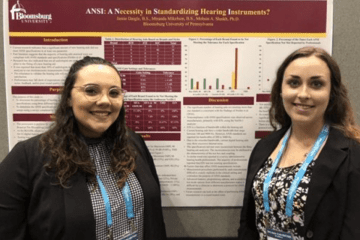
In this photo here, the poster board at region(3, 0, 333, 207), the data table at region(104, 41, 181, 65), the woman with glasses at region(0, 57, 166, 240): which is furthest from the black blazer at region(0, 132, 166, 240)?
the data table at region(104, 41, 181, 65)

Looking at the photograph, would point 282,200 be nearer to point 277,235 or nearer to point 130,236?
point 277,235

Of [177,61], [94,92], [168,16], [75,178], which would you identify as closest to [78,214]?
[75,178]

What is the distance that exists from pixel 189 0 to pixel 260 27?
1.32 feet

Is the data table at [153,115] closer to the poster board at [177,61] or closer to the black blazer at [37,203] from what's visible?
the poster board at [177,61]

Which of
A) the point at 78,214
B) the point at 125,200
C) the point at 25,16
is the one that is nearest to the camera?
the point at 78,214

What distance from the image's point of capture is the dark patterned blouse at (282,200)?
1.15 meters

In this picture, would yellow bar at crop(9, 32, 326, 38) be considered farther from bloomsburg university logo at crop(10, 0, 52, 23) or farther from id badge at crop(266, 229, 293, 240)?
id badge at crop(266, 229, 293, 240)

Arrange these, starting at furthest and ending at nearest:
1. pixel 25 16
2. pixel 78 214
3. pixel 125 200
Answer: pixel 25 16 < pixel 125 200 < pixel 78 214

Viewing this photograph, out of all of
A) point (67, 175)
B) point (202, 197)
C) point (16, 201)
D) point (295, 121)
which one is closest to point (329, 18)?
point (295, 121)

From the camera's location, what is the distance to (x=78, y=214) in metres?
1.12

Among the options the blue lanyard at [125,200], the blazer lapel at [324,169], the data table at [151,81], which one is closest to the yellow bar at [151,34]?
the data table at [151,81]

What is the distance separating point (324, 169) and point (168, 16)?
3.46ft

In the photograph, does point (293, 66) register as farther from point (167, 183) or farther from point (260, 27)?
point (167, 183)

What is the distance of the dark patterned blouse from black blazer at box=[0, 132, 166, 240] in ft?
2.33
